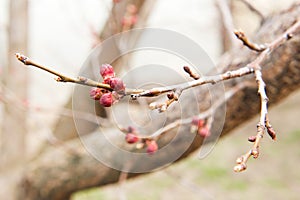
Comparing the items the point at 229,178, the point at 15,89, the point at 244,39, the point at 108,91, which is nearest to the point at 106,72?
the point at 108,91

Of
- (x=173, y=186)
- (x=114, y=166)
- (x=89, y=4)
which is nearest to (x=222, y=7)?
(x=114, y=166)

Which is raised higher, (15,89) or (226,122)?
(15,89)

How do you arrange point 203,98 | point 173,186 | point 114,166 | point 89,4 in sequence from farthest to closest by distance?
point 173,186
point 89,4
point 114,166
point 203,98

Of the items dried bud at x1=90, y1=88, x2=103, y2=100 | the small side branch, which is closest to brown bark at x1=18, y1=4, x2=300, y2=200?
the small side branch


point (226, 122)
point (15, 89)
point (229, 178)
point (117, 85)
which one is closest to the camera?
point (117, 85)

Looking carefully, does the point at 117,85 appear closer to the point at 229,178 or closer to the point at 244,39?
the point at 244,39

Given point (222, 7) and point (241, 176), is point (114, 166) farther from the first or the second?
point (241, 176)

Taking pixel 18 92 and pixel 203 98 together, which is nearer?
pixel 203 98
